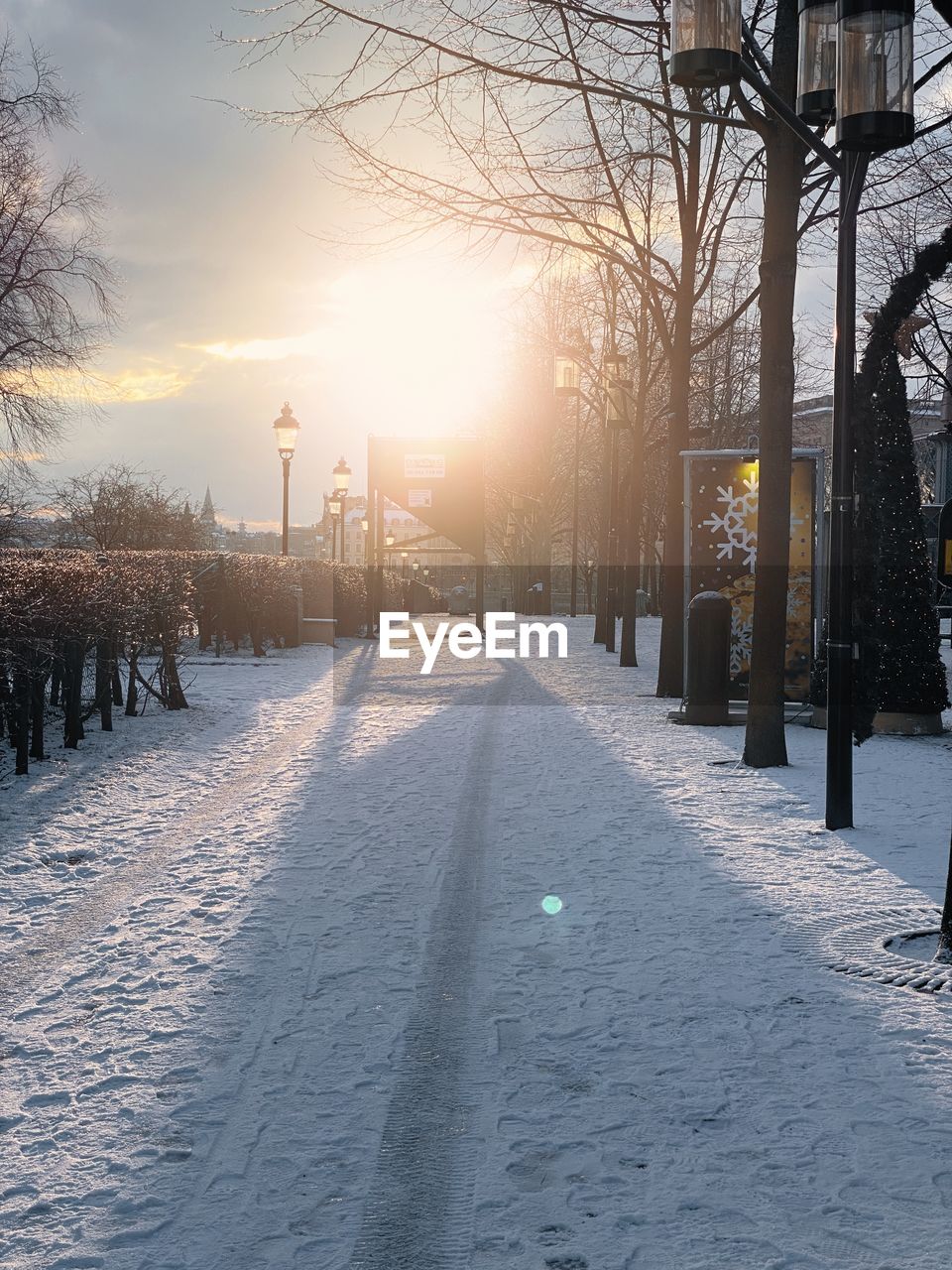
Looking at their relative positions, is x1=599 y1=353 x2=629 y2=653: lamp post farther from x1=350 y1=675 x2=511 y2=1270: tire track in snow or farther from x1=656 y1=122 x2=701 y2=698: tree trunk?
x1=350 y1=675 x2=511 y2=1270: tire track in snow

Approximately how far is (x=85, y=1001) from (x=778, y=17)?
8842 millimetres

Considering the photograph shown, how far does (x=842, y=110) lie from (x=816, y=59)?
1.92m

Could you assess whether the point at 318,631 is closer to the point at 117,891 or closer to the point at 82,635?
the point at 82,635

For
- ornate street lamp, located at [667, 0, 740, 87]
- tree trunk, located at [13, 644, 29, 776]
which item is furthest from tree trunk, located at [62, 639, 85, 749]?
ornate street lamp, located at [667, 0, 740, 87]

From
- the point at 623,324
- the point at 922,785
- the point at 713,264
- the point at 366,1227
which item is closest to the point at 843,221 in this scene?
the point at 922,785

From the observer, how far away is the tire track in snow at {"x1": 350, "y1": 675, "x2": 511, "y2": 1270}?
8.98 ft

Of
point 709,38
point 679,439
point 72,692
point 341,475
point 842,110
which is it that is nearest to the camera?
point 842,110

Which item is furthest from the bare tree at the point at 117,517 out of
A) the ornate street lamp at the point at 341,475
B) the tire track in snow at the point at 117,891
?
the tire track in snow at the point at 117,891

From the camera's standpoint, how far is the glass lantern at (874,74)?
19.1 ft

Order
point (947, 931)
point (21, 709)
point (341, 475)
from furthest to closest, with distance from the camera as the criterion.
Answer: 1. point (341, 475)
2. point (21, 709)
3. point (947, 931)

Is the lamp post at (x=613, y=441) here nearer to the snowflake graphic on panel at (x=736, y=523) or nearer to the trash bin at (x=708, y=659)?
the snowflake graphic on panel at (x=736, y=523)

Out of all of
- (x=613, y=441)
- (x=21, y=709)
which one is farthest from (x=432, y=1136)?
(x=613, y=441)

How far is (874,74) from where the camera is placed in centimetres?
601

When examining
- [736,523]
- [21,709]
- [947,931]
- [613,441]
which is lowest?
[947,931]
